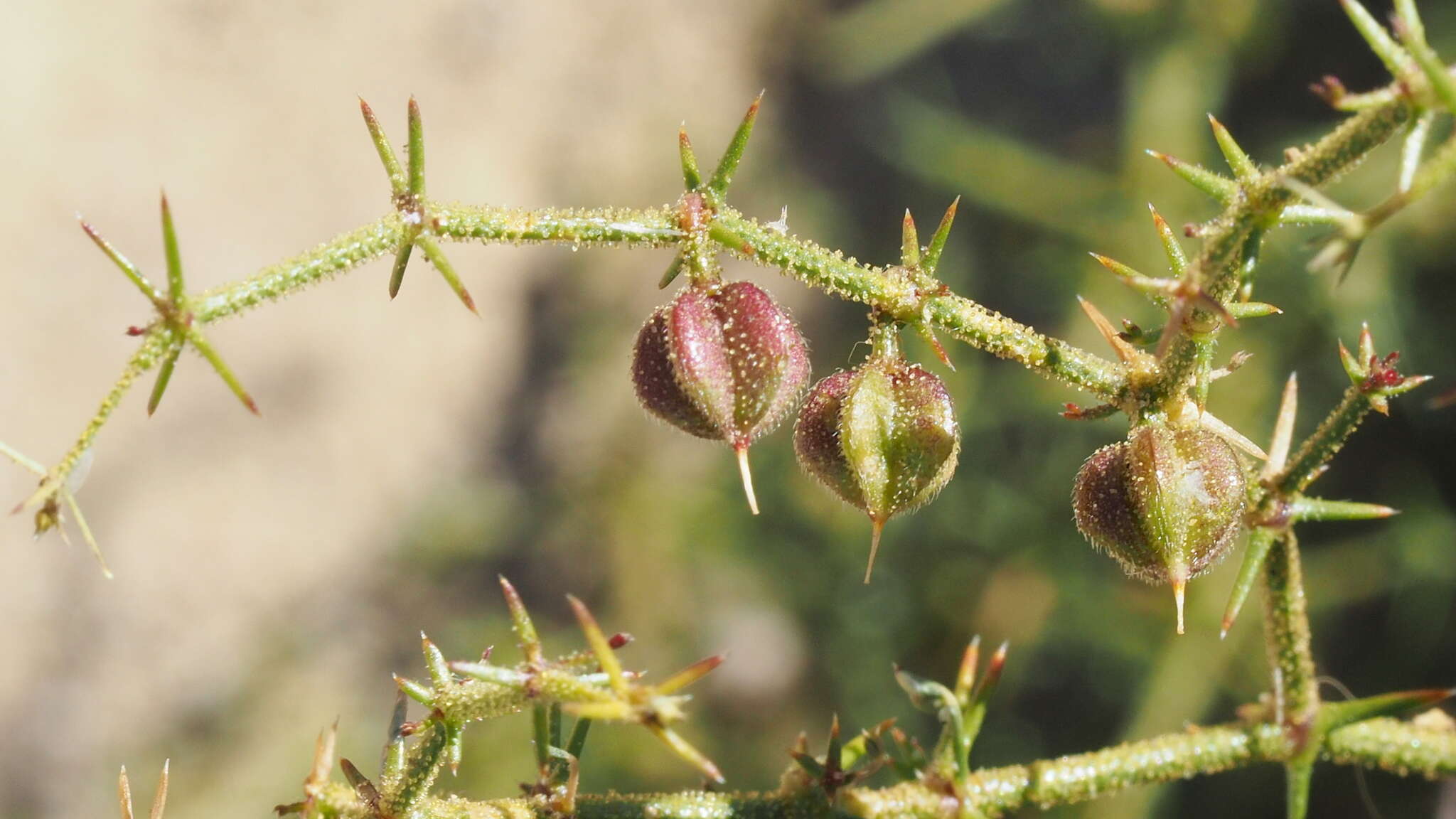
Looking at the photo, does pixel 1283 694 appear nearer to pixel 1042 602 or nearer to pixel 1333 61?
pixel 1042 602

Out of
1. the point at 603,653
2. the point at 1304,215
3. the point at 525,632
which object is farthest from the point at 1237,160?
the point at 525,632

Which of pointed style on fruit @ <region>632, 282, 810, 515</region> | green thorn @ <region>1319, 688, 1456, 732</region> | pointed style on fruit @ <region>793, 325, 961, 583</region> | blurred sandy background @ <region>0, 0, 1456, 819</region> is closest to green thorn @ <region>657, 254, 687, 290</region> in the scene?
pointed style on fruit @ <region>632, 282, 810, 515</region>

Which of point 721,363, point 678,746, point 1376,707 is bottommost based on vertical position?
point 678,746

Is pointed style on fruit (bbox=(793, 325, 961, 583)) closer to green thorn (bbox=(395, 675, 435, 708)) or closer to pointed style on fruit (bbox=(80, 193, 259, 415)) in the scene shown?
green thorn (bbox=(395, 675, 435, 708))

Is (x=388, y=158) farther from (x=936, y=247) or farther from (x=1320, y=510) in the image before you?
(x=1320, y=510)

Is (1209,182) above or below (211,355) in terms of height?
above

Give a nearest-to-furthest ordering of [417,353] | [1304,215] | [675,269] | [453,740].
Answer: [1304,215], [453,740], [675,269], [417,353]

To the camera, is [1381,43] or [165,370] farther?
[165,370]
